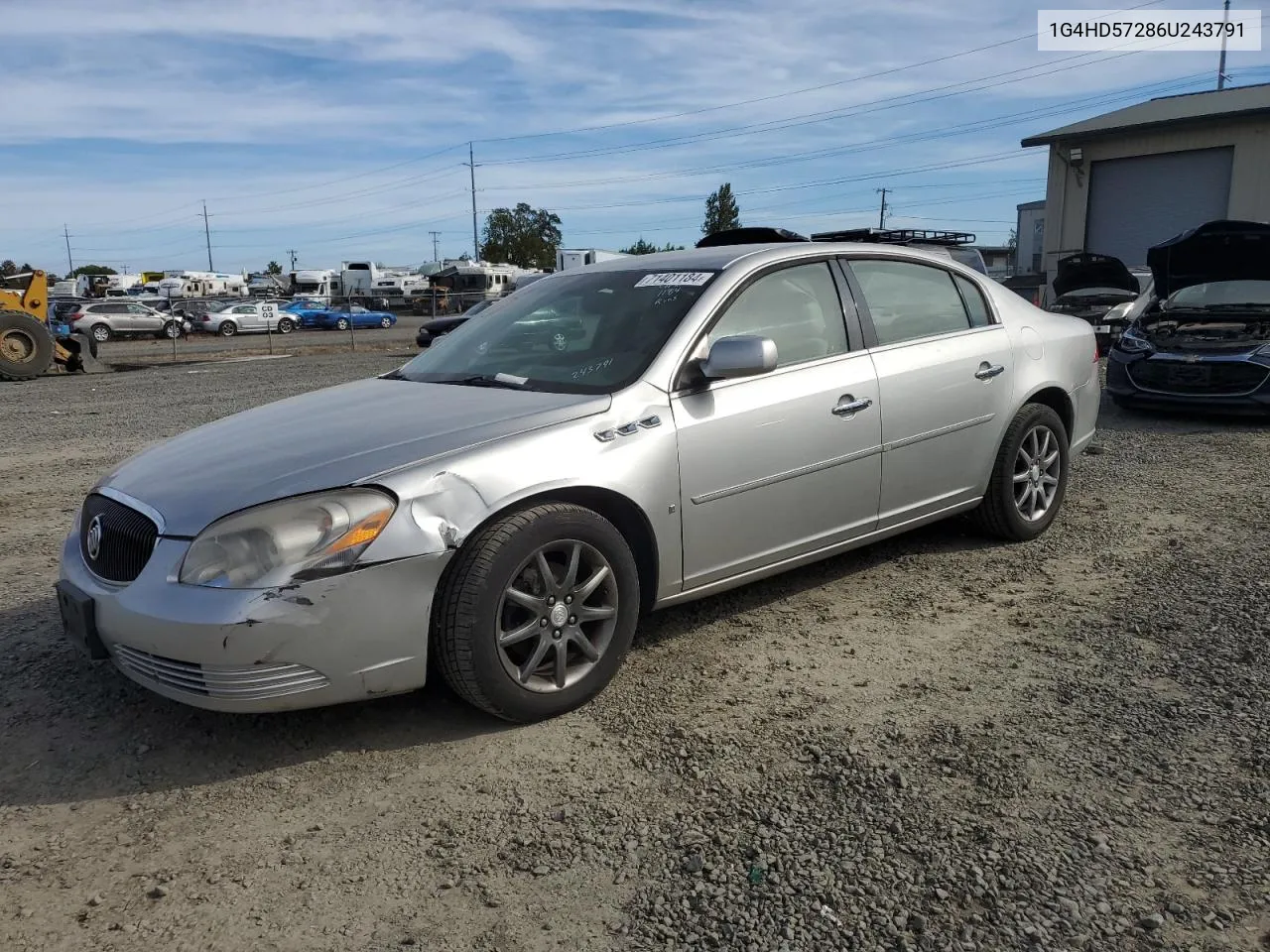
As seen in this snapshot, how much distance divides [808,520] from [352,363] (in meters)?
17.7

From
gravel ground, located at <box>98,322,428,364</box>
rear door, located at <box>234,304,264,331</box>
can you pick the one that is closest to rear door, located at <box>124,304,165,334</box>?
gravel ground, located at <box>98,322,428,364</box>

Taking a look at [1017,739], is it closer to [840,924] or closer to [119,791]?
[840,924]

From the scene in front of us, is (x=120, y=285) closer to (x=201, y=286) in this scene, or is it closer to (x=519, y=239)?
(x=201, y=286)

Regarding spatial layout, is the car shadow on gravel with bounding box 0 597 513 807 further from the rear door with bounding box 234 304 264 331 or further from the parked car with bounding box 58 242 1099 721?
the rear door with bounding box 234 304 264 331

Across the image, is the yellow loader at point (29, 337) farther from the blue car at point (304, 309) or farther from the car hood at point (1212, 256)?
the blue car at point (304, 309)

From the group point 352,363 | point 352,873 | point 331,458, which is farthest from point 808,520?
point 352,363

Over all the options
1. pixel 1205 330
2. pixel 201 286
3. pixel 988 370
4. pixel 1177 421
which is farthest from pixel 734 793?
pixel 201 286

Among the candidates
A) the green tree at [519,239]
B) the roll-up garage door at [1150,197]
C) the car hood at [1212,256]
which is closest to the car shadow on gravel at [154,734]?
the car hood at [1212,256]

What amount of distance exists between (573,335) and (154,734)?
2.09 meters

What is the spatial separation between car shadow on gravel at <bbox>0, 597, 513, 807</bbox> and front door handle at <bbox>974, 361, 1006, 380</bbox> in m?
2.82

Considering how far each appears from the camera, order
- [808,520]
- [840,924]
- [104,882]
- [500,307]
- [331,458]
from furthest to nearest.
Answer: [500,307] → [808,520] → [331,458] → [104,882] → [840,924]

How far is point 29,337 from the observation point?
1852 centimetres

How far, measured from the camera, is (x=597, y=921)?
7.57 ft

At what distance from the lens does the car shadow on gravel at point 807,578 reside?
4188mm
